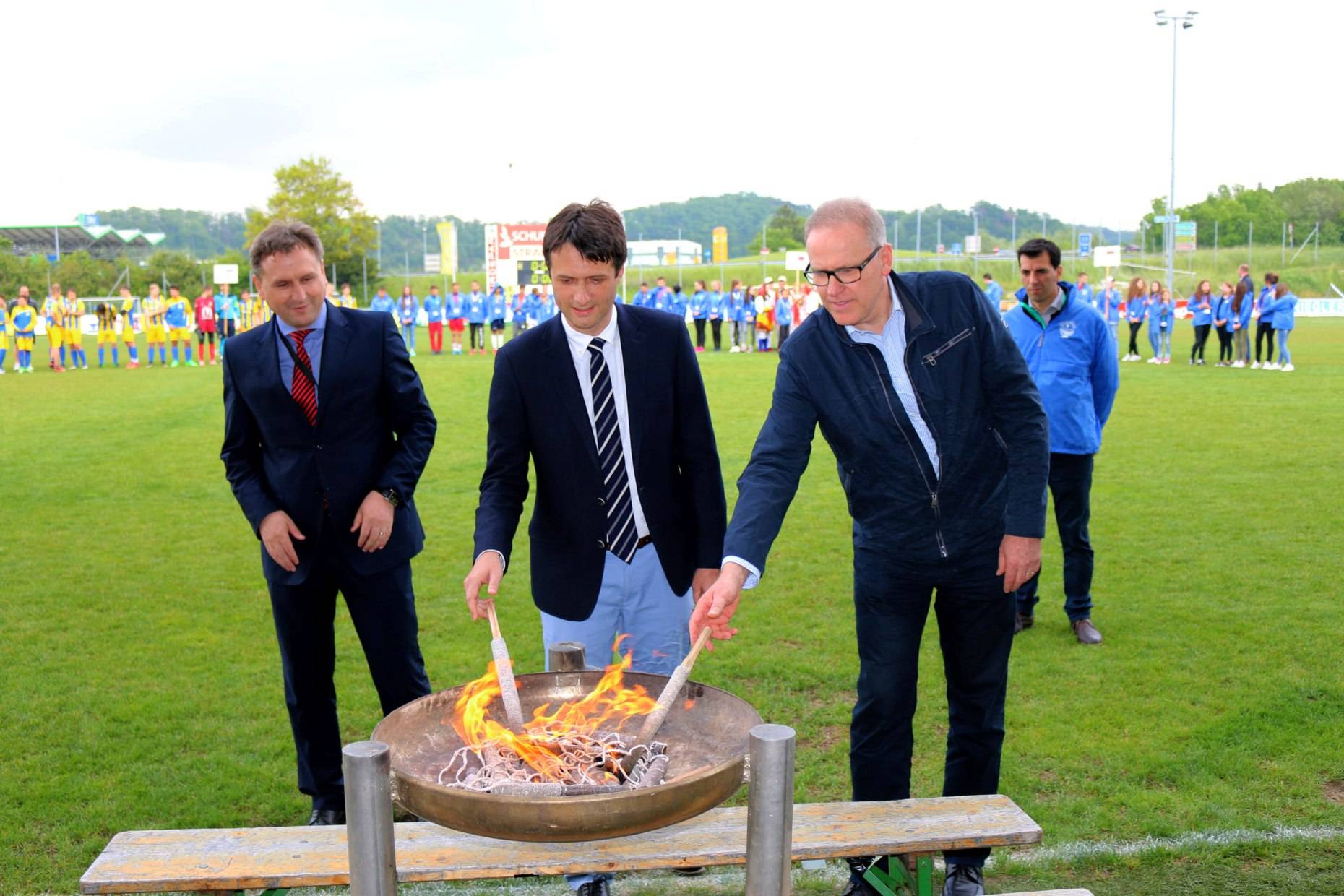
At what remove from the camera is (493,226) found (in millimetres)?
50469

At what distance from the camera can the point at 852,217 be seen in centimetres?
308

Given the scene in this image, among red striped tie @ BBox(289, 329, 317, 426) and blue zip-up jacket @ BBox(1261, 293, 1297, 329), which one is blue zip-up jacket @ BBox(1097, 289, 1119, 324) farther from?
red striped tie @ BBox(289, 329, 317, 426)

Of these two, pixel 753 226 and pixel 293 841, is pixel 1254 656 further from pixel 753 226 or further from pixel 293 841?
pixel 753 226

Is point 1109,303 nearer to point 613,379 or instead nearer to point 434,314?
point 434,314

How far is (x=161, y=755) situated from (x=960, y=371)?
382 cm

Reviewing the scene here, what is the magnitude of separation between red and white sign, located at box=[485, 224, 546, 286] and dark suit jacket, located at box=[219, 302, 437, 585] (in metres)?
38.4

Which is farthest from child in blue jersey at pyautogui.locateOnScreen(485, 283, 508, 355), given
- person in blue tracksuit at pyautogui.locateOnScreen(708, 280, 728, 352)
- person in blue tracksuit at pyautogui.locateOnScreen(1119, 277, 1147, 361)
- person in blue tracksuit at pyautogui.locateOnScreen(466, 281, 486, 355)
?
person in blue tracksuit at pyautogui.locateOnScreen(1119, 277, 1147, 361)

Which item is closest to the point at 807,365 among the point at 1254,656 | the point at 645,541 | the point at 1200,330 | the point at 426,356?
the point at 645,541

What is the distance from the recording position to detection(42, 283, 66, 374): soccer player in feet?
86.9

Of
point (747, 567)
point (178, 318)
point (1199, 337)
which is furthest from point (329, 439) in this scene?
point (178, 318)

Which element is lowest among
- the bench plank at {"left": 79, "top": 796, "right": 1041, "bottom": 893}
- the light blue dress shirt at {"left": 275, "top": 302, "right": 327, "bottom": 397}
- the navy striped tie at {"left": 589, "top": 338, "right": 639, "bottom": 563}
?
the bench plank at {"left": 79, "top": 796, "right": 1041, "bottom": 893}

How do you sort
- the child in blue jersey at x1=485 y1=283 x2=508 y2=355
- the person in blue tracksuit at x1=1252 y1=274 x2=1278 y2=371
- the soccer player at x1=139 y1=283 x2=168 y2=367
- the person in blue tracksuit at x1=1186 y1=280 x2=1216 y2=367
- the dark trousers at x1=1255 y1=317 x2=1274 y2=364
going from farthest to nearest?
the child in blue jersey at x1=485 y1=283 x2=508 y2=355, the soccer player at x1=139 y1=283 x2=168 y2=367, the person in blue tracksuit at x1=1186 y1=280 x2=1216 y2=367, the dark trousers at x1=1255 y1=317 x2=1274 y2=364, the person in blue tracksuit at x1=1252 y1=274 x2=1278 y2=371

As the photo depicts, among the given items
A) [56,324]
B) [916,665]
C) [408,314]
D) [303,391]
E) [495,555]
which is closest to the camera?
[495,555]

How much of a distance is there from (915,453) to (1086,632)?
349 cm
